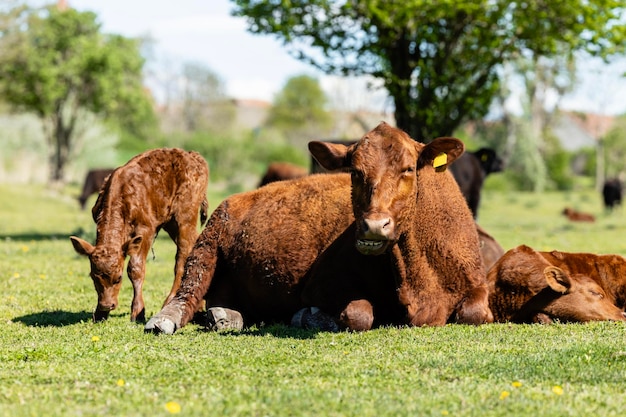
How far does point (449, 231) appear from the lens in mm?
8406

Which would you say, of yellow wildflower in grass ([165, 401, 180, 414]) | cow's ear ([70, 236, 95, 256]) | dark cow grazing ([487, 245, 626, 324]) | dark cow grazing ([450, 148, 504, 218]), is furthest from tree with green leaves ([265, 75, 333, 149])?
yellow wildflower in grass ([165, 401, 180, 414])

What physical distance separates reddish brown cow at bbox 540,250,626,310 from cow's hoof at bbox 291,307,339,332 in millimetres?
2569

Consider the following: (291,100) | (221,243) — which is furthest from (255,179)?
(291,100)

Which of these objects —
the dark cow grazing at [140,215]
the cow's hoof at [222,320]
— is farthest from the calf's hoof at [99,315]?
the cow's hoof at [222,320]

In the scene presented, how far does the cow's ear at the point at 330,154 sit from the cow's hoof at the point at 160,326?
2269mm

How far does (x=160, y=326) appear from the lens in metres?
8.43

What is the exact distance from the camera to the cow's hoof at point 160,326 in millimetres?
8422

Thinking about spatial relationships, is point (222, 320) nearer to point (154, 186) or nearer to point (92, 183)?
point (154, 186)

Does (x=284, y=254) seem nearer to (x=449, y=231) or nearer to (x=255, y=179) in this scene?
(x=449, y=231)

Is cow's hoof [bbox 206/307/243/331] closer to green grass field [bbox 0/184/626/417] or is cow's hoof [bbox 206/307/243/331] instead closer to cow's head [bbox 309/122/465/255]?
green grass field [bbox 0/184/626/417]

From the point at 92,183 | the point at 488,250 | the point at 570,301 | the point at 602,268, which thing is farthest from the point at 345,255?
the point at 92,183

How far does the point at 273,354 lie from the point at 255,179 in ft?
172

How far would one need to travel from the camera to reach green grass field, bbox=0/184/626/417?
207 inches

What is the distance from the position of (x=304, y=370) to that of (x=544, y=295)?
11.1ft
